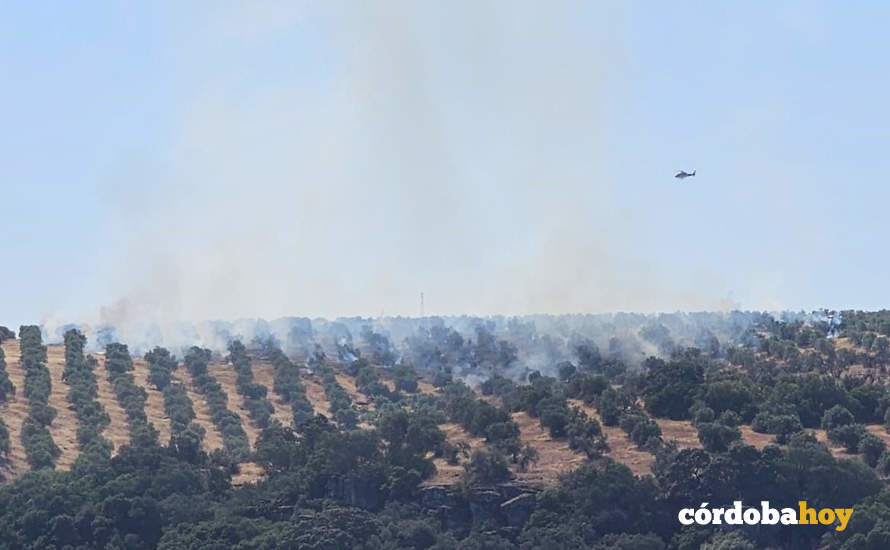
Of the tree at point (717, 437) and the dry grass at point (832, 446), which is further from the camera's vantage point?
the dry grass at point (832, 446)

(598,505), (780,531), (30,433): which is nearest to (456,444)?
(598,505)

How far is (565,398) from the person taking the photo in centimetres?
16338

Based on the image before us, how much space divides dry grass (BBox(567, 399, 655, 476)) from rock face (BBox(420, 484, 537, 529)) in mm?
8754

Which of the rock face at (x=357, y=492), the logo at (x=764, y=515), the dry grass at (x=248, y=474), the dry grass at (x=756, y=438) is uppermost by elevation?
the dry grass at (x=756, y=438)

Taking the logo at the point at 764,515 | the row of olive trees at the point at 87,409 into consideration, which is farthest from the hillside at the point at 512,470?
the logo at the point at 764,515

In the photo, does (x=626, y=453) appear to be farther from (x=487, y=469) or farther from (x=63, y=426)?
(x=63, y=426)

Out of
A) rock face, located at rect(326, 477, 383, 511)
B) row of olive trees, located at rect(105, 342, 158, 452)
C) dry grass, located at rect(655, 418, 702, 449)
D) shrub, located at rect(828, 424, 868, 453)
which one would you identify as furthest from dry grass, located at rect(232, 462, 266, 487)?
shrub, located at rect(828, 424, 868, 453)

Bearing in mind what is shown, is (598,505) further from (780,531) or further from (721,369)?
(721,369)

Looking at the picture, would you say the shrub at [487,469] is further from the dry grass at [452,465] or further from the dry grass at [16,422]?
the dry grass at [16,422]

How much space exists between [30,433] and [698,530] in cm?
7085

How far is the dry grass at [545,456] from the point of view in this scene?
138375 millimetres

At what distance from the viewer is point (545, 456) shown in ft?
472

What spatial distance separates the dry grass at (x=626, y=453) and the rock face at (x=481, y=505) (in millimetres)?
8754

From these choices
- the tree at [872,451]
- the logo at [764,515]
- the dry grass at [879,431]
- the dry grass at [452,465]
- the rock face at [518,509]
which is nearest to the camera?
the logo at [764,515]
